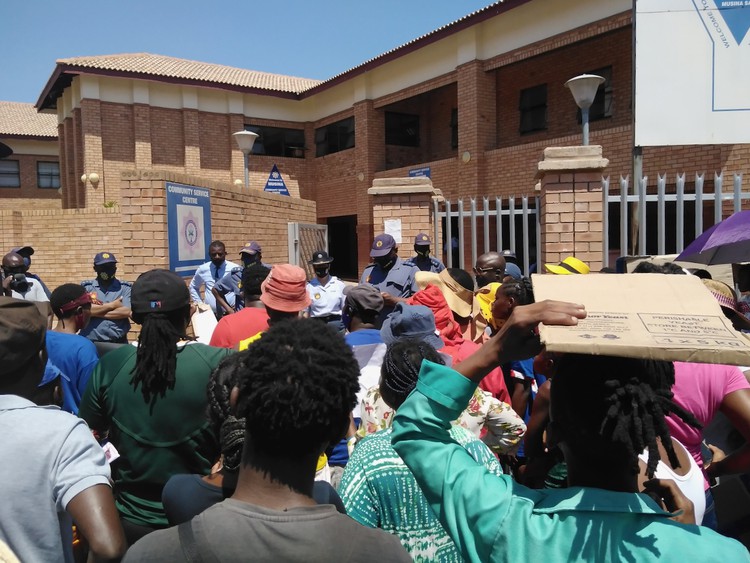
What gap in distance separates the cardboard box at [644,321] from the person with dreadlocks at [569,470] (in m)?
0.07

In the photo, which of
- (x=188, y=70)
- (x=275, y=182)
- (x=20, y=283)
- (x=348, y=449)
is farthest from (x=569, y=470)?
(x=188, y=70)

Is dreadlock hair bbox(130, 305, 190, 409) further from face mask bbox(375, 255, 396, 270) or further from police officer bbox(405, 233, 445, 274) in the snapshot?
police officer bbox(405, 233, 445, 274)

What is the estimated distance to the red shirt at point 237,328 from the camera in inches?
134

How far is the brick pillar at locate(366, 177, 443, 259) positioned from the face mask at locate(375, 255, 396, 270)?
2.00 m

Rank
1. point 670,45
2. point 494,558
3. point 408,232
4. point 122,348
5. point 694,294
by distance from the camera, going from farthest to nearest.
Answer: point 408,232 < point 670,45 < point 122,348 < point 694,294 < point 494,558

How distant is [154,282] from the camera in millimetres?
2496

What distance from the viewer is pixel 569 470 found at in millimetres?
1217

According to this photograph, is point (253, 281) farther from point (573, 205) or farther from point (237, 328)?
point (573, 205)

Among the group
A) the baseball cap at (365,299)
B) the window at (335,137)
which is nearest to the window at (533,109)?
the window at (335,137)

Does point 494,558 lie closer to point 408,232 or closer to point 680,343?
point 680,343

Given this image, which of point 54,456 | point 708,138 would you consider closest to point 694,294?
point 54,456

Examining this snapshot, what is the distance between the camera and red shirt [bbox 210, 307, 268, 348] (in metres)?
3.40

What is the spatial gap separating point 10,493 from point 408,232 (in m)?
6.95

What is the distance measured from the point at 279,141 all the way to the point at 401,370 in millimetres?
21055
